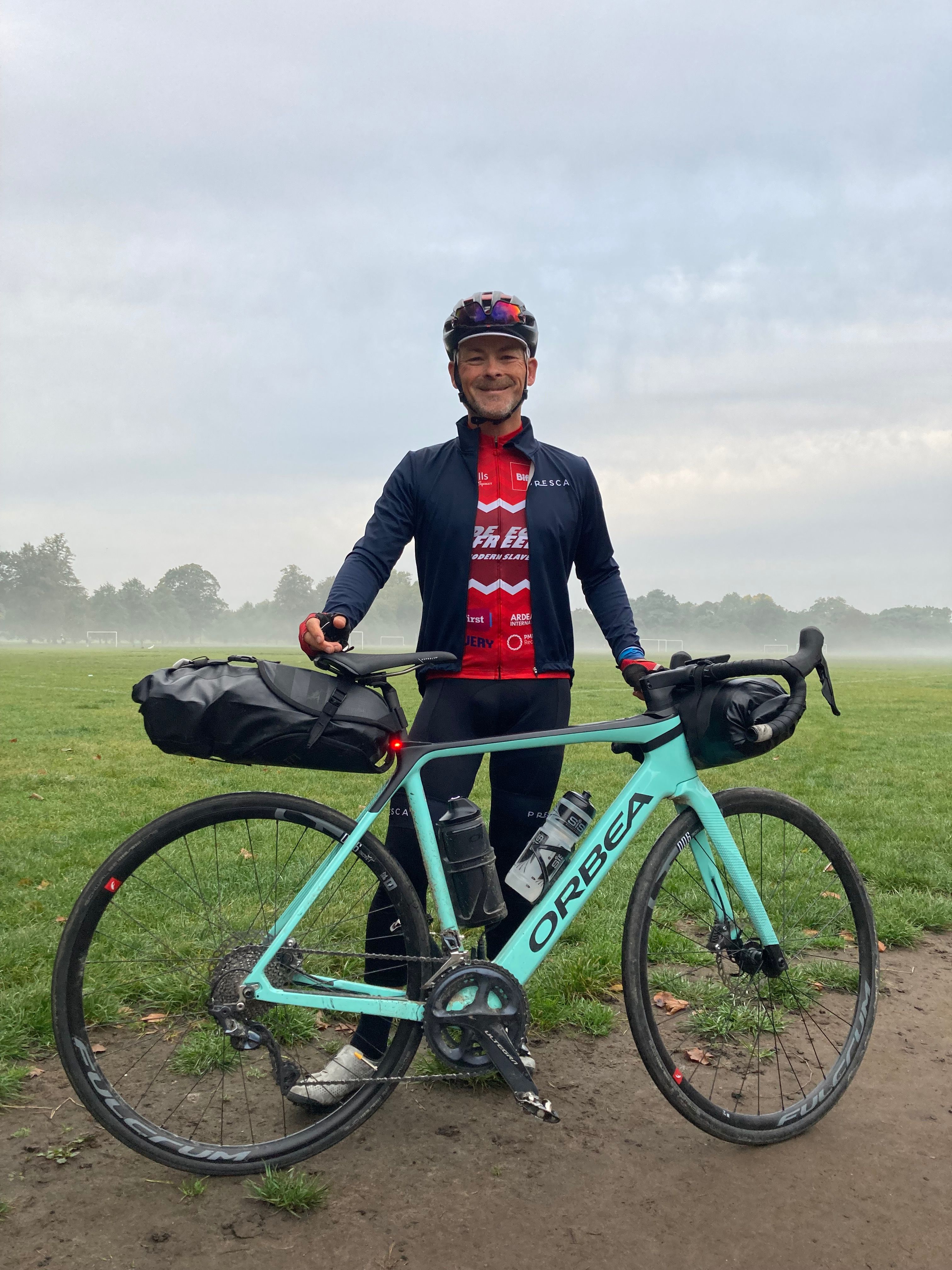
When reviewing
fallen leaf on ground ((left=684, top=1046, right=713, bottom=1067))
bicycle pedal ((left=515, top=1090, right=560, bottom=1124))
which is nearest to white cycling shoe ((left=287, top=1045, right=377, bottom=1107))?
bicycle pedal ((left=515, top=1090, right=560, bottom=1124))

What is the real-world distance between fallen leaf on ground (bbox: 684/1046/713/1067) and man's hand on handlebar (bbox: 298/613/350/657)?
2.22 m

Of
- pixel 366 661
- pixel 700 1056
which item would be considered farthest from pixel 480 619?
pixel 700 1056

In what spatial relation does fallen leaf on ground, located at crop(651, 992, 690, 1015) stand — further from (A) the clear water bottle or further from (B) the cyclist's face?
(B) the cyclist's face

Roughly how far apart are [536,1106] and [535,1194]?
0.90 ft

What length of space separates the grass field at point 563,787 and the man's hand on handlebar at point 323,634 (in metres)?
0.71

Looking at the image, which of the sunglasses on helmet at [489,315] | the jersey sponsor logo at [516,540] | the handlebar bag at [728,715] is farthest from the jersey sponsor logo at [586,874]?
the sunglasses on helmet at [489,315]

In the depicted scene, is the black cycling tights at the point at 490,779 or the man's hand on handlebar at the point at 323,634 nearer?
the man's hand on handlebar at the point at 323,634

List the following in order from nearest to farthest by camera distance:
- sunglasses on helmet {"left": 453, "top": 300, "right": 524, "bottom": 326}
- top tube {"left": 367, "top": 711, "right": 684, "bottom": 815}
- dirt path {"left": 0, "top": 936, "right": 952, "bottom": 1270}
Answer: dirt path {"left": 0, "top": 936, "right": 952, "bottom": 1270}, top tube {"left": 367, "top": 711, "right": 684, "bottom": 815}, sunglasses on helmet {"left": 453, "top": 300, "right": 524, "bottom": 326}

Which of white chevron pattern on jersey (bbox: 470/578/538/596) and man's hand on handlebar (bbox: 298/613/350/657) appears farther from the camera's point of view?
white chevron pattern on jersey (bbox: 470/578/538/596)

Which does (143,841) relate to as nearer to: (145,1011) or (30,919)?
(145,1011)

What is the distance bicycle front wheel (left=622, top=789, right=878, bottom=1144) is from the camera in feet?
11.2

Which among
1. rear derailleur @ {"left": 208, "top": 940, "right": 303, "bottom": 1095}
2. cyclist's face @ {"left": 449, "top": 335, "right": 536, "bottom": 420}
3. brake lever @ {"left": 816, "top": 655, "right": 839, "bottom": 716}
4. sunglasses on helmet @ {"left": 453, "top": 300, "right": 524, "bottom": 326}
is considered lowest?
rear derailleur @ {"left": 208, "top": 940, "right": 303, "bottom": 1095}

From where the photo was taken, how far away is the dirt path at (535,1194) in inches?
113

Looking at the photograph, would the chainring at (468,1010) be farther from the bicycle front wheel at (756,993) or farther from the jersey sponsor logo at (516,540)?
the jersey sponsor logo at (516,540)
